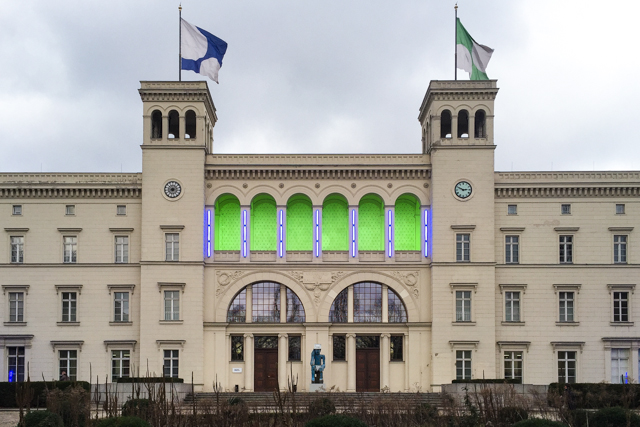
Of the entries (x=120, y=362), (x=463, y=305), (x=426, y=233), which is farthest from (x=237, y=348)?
(x=463, y=305)

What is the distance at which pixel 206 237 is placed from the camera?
5156 cm

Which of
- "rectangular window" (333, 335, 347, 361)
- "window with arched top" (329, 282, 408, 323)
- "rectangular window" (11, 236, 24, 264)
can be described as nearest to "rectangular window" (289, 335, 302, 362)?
"rectangular window" (333, 335, 347, 361)

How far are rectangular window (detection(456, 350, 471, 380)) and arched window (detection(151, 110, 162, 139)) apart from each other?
25147 mm

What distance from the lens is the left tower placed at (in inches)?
1972

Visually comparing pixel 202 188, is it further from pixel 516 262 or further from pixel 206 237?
pixel 516 262

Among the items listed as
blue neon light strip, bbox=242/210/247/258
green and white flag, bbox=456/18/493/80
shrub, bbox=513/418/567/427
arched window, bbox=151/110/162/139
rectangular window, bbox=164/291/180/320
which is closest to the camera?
shrub, bbox=513/418/567/427

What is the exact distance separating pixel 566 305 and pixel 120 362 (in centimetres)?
2992

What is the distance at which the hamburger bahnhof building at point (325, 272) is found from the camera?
5047cm

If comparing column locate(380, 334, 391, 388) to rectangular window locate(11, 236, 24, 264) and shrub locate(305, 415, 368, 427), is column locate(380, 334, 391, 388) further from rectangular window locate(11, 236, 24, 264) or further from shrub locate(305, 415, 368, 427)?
shrub locate(305, 415, 368, 427)

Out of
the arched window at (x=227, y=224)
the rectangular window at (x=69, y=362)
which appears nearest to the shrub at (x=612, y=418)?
the arched window at (x=227, y=224)

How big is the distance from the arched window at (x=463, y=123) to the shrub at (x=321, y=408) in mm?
27961

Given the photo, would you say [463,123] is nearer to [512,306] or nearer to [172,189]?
[512,306]

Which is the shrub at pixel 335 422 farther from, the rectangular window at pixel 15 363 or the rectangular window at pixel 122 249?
the rectangular window at pixel 15 363

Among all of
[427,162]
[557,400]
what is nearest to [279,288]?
[427,162]
